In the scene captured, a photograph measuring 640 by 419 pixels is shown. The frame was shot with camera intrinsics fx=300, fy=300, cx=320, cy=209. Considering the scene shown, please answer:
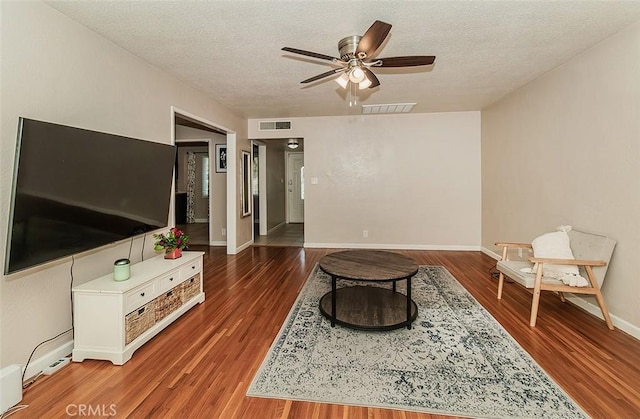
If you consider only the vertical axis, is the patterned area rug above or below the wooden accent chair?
below

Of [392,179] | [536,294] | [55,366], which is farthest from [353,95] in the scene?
[55,366]

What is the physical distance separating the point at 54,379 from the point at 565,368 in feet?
10.9

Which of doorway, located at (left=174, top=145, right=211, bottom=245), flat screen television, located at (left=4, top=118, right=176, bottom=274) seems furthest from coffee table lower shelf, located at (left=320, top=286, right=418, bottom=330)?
doorway, located at (left=174, top=145, right=211, bottom=245)

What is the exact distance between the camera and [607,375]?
192 centimetres

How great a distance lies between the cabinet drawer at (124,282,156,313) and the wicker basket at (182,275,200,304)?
1.46 feet

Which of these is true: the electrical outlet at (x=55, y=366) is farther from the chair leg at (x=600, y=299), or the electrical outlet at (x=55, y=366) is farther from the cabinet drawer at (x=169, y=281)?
the chair leg at (x=600, y=299)

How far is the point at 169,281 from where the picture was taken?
2.59 metres

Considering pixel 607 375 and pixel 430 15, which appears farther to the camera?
pixel 430 15

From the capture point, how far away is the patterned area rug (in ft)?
5.49

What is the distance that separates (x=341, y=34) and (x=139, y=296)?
260 centimetres

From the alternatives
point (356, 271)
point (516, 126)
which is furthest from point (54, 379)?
point (516, 126)

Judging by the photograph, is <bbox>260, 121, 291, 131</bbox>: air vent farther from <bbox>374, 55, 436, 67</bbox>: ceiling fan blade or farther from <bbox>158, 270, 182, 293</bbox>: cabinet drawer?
<bbox>158, 270, 182, 293</bbox>: cabinet drawer

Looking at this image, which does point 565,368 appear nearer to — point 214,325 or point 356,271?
point 356,271

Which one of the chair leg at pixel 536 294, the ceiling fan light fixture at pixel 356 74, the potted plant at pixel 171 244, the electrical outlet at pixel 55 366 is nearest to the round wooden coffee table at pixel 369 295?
the chair leg at pixel 536 294
